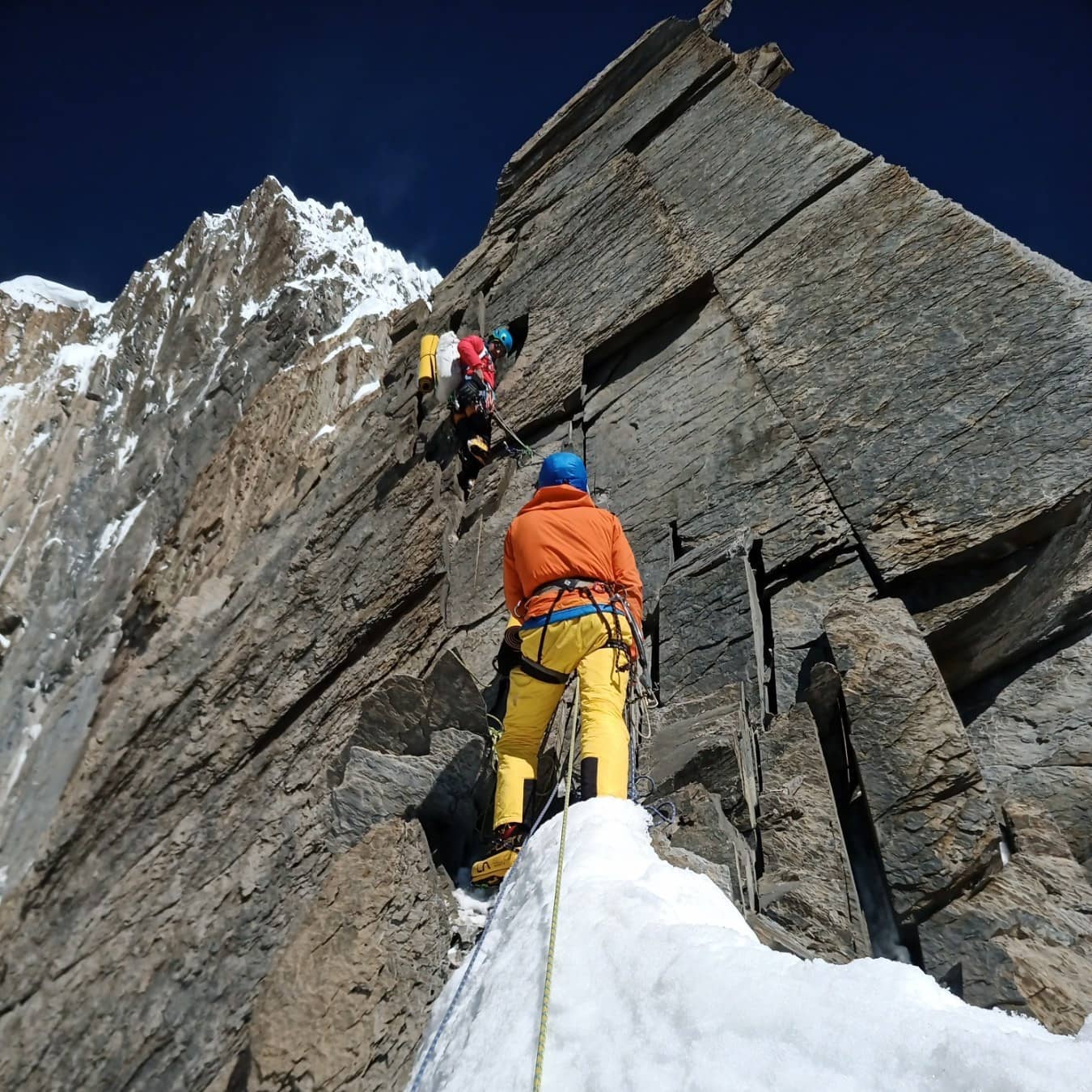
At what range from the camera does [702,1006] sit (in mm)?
2012

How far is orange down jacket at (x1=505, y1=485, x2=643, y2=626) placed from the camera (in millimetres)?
4727

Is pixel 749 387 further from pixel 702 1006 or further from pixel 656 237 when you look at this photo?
pixel 702 1006

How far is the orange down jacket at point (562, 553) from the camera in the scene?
4.73 m

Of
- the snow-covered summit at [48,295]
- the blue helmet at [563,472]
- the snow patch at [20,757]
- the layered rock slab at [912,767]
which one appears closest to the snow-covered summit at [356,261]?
the snow-covered summit at [48,295]

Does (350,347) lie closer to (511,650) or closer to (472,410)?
(472,410)

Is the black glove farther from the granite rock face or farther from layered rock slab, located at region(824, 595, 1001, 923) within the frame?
layered rock slab, located at region(824, 595, 1001, 923)

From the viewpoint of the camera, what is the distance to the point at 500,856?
4.03 m

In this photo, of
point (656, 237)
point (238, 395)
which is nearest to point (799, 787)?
point (656, 237)

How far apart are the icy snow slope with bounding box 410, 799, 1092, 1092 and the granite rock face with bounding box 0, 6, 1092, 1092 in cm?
72

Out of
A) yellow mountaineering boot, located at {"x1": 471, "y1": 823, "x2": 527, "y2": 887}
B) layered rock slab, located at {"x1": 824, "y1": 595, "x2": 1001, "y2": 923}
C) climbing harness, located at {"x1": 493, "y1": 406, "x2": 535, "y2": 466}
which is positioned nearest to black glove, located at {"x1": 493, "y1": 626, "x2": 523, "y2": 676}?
yellow mountaineering boot, located at {"x1": 471, "y1": 823, "x2": 527, "y2": 887}

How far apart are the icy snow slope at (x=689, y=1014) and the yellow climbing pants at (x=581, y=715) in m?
0.73

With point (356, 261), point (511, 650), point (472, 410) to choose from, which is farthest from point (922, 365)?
point (356, 261)

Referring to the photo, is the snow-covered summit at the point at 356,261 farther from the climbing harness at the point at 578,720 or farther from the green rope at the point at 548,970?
the green rope at the point at 548,970

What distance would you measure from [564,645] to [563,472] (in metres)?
1.41
